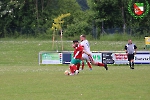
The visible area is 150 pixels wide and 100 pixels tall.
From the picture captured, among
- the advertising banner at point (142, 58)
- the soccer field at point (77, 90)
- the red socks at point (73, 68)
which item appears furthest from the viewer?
the advertising banner at point (142, 58)

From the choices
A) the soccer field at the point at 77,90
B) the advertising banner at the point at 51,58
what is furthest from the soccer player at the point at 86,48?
the advertising banner at the point at 51,58

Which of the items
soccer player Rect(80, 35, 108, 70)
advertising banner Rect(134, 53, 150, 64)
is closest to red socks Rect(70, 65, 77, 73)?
soccer player Rect(80, 35, 108, 70)

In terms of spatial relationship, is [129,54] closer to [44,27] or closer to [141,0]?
[141,0]

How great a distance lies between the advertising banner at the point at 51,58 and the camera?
3769cm

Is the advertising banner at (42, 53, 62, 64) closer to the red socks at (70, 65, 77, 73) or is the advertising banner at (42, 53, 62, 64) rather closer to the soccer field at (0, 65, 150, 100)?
the red socks at (70, 65, 77, 73)

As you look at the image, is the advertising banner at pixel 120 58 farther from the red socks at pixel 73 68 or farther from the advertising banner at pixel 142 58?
the red socks at pixel 73 68

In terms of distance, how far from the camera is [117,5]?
236 ft

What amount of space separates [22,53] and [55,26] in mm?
7602

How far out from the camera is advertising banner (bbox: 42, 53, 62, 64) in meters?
37.7

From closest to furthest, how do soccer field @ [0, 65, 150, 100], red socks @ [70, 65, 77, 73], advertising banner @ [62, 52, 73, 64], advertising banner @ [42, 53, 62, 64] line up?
1. soccer field @ [0, 65, 150, 100]
2. red socks @ [70, 65, 77, 73]
3. advertising banner @ [62, 52, 73, 64]
4. advertising banner @ [42, 53, 62, 64]

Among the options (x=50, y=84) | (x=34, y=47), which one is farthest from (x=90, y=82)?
(x=34, y=47)

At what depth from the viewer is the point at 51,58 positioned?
38.0 m

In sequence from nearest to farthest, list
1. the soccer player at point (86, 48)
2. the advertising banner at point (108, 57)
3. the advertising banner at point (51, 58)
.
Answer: the soccer player at point (86, 48), the advertising banner at point (108, 57), the advertising banner at point (51, 58)

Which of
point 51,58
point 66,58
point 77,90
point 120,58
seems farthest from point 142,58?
point 77,90
